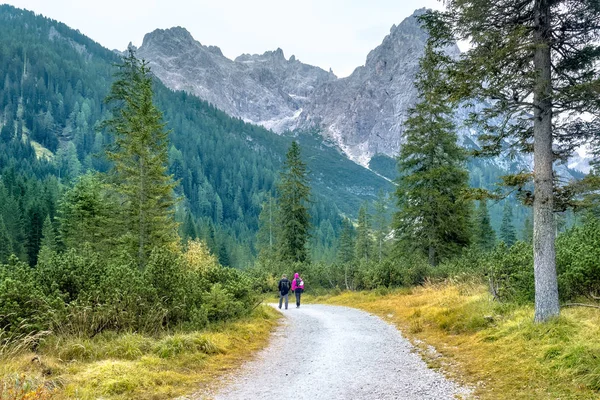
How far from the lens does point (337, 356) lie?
29.2ft

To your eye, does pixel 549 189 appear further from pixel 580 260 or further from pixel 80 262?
pixel 80 262

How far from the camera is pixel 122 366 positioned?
6.68 m

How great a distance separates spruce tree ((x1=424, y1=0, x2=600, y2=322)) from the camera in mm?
8656

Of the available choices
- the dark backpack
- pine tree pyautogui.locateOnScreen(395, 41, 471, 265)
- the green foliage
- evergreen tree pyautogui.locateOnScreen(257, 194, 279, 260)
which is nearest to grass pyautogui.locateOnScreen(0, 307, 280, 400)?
the green foliage

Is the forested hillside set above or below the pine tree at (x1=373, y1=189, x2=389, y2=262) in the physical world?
above

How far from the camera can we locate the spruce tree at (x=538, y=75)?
28.4ft

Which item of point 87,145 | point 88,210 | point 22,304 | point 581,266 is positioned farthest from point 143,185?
point 87,145

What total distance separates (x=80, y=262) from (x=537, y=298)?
10463mm

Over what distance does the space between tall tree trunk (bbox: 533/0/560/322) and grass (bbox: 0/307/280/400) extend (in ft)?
22.6

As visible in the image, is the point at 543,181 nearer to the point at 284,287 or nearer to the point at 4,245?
the point at 284,287

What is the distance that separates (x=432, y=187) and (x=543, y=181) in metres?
13.8

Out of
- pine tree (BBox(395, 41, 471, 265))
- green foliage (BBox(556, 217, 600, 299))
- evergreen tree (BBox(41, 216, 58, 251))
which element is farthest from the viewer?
evergreen tree (BBox(41, 216, 58, 251))

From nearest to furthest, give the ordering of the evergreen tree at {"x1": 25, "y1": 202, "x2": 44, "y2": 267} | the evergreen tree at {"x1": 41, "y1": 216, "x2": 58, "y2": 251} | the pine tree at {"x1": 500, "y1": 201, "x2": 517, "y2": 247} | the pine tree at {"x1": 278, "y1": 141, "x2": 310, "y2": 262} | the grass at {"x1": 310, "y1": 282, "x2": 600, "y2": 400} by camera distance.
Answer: the grass at {"x1": 310, "y1": 282, "x2": 600, "y2": 400} < the pine tree at {"x1": 278, "y1": 141, "x2": 310, "y2": 262} < the evergreen tree at {"x1": 41, "y1": 216, "x2": 58, "y2": 251} < the evergreen tree at {"x1": 25, "y1": 202, "x2": 44, "y2": 267} < the pine tree at {"x1": 500, "y1": 201, "x2": 517, "y2": 247}

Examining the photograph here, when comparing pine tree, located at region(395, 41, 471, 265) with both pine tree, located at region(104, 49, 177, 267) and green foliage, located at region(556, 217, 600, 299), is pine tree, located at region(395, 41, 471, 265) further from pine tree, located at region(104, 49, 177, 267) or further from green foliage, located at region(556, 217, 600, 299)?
pine tree, located at region(104, 49, 177, 267)
